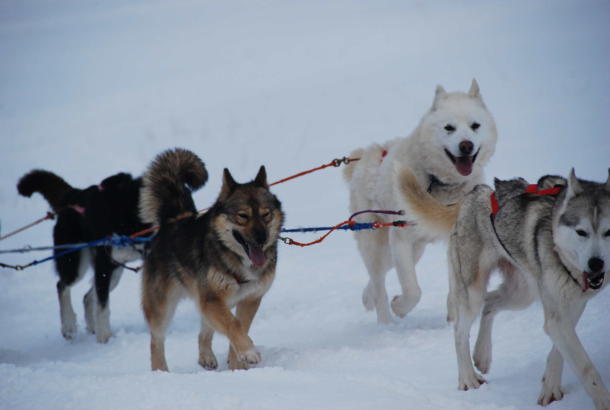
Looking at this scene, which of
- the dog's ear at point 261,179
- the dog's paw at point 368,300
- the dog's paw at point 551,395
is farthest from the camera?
the dog's paw at point 368,300

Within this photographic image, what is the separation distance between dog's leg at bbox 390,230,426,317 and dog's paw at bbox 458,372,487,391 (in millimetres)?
1477

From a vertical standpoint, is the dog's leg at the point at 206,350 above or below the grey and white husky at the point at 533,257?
below

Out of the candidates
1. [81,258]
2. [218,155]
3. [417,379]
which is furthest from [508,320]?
[218,155]

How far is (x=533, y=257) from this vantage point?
9.11 feet

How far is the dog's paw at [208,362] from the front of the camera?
4.16m

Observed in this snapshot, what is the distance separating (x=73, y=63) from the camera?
59.8ft

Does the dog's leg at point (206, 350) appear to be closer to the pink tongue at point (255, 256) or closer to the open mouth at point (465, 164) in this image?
the pink tongue at point (255, 256)

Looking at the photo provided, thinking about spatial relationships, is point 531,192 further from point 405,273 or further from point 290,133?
point 290,133

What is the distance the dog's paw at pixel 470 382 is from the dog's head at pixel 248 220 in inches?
50.4

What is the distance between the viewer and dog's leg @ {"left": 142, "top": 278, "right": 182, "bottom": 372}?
13.4 ft

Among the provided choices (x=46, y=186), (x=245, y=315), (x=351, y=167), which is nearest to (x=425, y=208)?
(x=245, y=315)

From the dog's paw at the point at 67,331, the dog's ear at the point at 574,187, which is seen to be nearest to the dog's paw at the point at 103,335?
the dog's paw at the point at 67,331

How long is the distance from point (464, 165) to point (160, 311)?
2204mm

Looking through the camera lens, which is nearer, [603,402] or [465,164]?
[603,402]
